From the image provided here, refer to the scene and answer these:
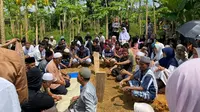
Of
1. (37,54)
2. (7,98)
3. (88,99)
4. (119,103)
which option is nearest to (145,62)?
(119,103)

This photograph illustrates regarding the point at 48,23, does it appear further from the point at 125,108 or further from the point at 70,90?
the point at 125,108

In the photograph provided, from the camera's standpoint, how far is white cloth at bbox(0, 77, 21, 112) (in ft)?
3.96

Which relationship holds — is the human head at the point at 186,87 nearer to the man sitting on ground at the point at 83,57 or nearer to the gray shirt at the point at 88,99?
the gray shirt at the point at 88,99

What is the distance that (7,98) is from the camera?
1.23m

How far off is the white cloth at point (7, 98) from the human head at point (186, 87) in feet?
2.27

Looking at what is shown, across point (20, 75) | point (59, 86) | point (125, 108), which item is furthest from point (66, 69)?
point (20, 75)

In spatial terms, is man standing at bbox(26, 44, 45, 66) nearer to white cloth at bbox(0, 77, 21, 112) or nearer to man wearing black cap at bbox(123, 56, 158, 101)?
man wearing black cap at bbox(123, 56, 158, 101)

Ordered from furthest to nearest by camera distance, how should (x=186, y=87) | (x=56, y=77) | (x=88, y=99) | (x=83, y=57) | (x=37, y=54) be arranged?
(x=83, y=57), (x=37, y=54), (x=56, y=77), (x=88, y=99), (x=186, y=87)

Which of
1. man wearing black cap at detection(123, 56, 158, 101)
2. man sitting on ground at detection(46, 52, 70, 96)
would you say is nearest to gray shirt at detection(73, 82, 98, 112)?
man wearing black cap at detection(123, 56, 158, 101)

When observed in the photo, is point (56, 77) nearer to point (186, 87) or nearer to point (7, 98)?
point (7, 98)

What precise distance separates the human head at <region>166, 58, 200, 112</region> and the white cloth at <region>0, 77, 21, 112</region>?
69 cm

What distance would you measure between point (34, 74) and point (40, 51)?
5.77 metres

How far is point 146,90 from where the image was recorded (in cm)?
502

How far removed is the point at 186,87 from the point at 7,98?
2.46ft
